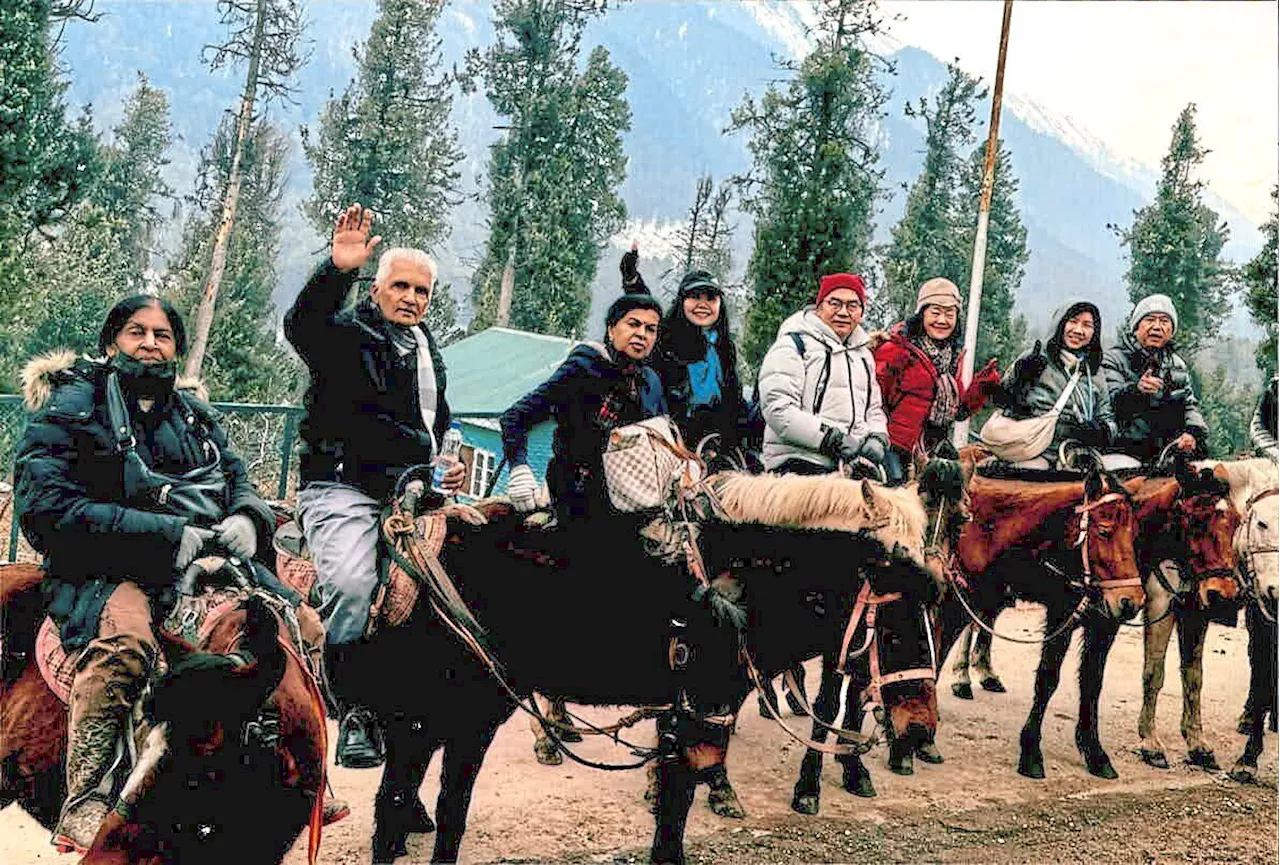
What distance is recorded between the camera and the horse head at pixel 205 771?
9.02 ft

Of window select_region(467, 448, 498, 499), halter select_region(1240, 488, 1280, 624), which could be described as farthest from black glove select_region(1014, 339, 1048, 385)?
window select_region(467, 448, 498, 499)

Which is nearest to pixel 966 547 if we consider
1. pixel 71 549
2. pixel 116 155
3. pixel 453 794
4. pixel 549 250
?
pixel 453 794

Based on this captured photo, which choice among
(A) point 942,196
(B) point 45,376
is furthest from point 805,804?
(A) point 942,196

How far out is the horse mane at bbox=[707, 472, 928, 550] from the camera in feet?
13.9

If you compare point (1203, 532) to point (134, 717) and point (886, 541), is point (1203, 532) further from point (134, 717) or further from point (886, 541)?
point (134, 717)

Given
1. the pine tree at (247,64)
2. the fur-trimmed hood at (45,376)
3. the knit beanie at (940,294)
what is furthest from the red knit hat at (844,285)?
the pine tree at (247,64)

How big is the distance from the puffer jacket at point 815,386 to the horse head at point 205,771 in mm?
3697

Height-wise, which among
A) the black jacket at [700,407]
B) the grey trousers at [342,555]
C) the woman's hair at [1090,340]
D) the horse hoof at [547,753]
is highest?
the woman's hair at [1090,340]

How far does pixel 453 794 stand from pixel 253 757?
200cm

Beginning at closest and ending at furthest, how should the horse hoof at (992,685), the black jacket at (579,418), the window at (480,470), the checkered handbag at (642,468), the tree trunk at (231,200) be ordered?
the checkered handbag at (642,468), the black jacket at (579,418), the horse hoof at (992,685), the window at (480,470), the tree trunk at (231,200)

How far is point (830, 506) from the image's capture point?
Answer: 431 cm

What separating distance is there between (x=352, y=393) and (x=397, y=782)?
1821 mm

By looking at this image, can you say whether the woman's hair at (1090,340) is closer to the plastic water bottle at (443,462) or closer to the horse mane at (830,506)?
the horse mane at (830,506)

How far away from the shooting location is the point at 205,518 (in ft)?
13.5
